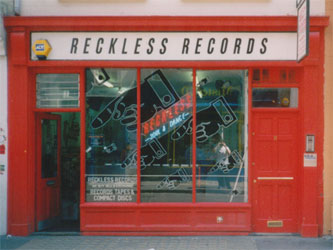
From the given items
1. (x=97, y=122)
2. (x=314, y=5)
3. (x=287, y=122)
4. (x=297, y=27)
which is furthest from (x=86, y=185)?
(x=314, y=5)

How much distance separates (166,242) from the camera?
762 cm

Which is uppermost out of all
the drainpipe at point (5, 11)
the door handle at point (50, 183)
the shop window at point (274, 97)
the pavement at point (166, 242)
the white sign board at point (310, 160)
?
the drainpipe at point (5, 11)

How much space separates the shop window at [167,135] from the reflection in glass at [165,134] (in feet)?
0.07

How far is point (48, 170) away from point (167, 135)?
284cm

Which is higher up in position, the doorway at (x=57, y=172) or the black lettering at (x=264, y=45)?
the black lettering at (x=264, y=45)

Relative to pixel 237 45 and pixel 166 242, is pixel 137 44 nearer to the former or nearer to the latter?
pixel 237 45

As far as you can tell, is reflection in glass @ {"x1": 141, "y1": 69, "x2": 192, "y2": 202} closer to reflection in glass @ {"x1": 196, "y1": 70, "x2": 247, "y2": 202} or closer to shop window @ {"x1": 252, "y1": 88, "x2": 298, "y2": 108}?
reflection in glass @ {"x1": 196, "y1": 70, "x2": 247, "y2": 202}

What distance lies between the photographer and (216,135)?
8.24m

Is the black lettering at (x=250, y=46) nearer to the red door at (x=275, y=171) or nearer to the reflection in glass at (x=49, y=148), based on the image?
the red door at (x=275, y=171)

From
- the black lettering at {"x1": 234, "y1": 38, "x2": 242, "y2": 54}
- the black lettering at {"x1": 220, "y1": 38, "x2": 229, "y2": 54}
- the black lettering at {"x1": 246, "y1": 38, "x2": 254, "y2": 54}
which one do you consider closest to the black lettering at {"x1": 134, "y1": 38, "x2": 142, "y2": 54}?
the black lettering at {"x1": 220, "y1": 38, "x2": 229, "y2": 54}

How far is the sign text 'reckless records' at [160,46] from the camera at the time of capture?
791cm

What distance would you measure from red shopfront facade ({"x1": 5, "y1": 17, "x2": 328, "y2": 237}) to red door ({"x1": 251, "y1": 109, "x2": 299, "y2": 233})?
0.07 ft

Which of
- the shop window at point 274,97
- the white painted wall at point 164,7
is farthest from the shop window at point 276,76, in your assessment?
the white painted wall at point 164,7

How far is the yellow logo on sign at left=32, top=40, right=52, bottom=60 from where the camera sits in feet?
26.0
